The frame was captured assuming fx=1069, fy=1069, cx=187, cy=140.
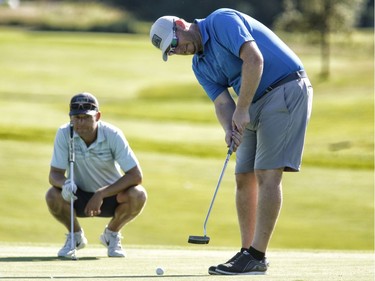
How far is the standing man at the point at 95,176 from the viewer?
768 centimetres

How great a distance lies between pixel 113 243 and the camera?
779 centimetres

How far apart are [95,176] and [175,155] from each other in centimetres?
984

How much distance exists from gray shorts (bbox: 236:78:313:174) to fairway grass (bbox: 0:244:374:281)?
Result: 25.5 inches

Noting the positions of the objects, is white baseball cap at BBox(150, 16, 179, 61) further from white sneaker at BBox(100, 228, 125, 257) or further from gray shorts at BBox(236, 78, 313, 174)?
white sneaker at BBox(100, 228, 125, 257)

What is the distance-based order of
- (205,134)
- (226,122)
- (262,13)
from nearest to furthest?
1. (226,122)
2. (205,134)
3. (262,13)

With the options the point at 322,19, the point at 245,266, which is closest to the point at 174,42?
the point at 245,266

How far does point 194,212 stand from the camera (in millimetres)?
11938

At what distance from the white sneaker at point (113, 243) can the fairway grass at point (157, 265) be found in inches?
3.0

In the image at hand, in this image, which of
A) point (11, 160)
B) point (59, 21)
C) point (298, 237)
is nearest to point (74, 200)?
point (298, 237)

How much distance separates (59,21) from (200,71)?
73186mm

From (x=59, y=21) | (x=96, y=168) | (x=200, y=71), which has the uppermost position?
(x=59, y=21)

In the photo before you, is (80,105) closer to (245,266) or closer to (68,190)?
(68,190)

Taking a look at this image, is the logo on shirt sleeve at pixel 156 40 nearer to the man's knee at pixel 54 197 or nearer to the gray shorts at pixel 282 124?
the gray shorts at pixel 282 124

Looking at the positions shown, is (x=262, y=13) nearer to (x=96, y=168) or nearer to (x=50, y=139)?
(x=50, y=139)
